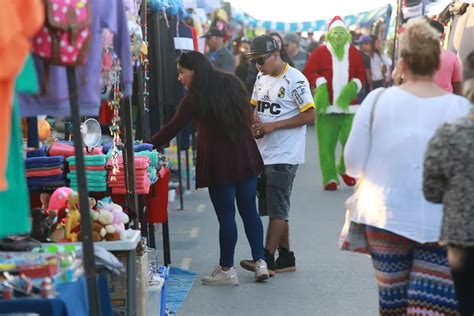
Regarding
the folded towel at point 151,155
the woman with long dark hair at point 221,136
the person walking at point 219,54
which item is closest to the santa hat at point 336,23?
the person walking at point 219,54

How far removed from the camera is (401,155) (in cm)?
544

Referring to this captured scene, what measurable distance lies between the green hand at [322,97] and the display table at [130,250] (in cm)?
805

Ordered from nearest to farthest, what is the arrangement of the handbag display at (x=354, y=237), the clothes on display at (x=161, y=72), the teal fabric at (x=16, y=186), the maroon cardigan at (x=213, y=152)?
the teal fabric at (x=16, y=186)
the handbag display at (x=354, y=237)
the maroon cardigan at (x=213, y=152)
the clothes on display at (x=161, y=72)

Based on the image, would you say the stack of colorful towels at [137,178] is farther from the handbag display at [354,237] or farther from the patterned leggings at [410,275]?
the patterned leggings at [410,275]

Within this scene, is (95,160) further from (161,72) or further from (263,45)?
(161,72)

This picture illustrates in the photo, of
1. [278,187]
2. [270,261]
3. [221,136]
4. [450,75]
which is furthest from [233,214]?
[450,75]

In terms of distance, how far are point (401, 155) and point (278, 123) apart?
333cm

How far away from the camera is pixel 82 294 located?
5219 mm

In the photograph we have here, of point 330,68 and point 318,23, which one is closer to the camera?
point 330,68

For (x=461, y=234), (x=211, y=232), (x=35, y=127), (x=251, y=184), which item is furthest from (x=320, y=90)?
(x=461, y=234)

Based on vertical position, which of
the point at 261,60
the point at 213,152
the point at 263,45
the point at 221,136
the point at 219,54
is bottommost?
the point at 219,54

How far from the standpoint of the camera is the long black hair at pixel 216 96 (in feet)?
26.6

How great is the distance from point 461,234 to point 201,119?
3.49m

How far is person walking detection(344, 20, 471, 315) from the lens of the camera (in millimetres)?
5402
